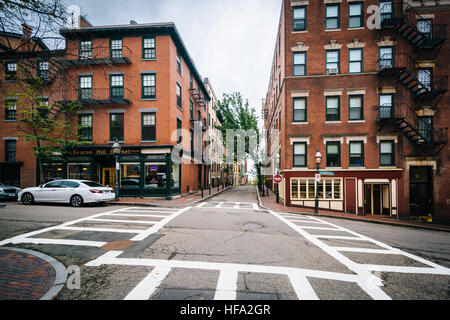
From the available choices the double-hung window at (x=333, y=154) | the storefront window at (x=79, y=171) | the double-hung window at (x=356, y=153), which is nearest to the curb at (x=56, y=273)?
the storefront window at (x=79, y=171)

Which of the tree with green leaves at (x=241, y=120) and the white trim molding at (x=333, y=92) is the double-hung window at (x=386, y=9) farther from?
the tree with green leaves at (x=241, y=120)

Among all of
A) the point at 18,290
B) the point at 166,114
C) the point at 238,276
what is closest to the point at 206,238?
the point at 238,276

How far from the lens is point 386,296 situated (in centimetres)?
356

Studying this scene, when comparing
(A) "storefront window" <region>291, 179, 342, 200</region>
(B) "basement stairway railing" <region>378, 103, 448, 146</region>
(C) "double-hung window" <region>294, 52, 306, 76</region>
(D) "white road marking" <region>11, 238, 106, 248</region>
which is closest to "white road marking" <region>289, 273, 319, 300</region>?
(D) "white road marking" <region>11, 238, 106, 248</region>

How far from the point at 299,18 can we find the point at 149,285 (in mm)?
20372

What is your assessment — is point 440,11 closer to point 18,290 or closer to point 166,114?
point 166,114

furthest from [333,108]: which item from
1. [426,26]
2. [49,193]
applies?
[49,193]

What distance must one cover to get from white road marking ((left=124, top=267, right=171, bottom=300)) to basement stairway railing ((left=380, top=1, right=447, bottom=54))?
2194 centimetres

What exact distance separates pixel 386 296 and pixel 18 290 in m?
6.30

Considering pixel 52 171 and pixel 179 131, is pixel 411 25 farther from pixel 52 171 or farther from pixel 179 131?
pixel 52 171

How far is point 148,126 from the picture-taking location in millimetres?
16859

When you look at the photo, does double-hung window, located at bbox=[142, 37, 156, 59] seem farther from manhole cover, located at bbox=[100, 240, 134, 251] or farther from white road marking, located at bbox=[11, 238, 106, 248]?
manhole cover, located at bbox=[100, 240, 134, 251]

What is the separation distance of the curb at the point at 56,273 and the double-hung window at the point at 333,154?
16790 mm

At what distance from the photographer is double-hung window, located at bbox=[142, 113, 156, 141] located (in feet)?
55.2
